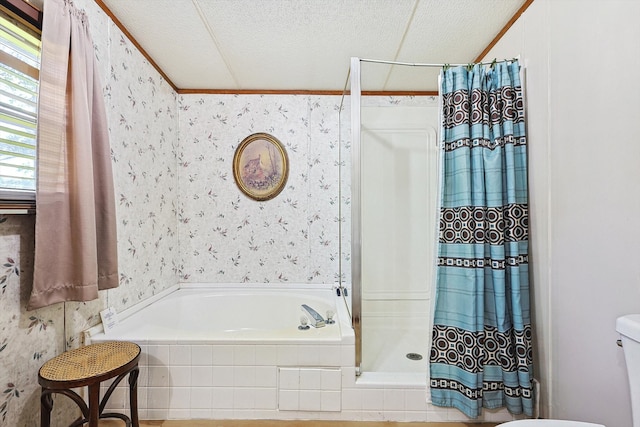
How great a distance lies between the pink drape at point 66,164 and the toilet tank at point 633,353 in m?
2.03

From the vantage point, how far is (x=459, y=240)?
156 centimetres

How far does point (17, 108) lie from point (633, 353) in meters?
2.37

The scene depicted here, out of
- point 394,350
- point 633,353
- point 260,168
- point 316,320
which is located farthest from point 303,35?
point 394,350

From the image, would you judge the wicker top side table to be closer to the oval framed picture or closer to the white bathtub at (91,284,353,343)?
the white bathtub at (91,284,353,343)

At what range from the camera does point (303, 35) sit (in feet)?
6.17

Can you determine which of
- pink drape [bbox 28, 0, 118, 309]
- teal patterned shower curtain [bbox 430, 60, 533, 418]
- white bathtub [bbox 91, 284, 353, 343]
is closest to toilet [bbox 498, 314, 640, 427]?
teal patterned shower curtain [bbox 430, 60, 533, 418]

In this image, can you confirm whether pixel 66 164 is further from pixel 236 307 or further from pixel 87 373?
pixel 236 307

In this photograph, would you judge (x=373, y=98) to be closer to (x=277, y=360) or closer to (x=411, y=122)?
(x=411, y=122)

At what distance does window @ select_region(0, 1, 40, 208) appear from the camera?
1131 millimetres

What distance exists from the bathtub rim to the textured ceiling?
1.72 m

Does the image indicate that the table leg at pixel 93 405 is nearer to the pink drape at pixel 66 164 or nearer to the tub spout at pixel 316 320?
the pink drape at pixel 66 164

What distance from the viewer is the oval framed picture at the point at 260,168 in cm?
261

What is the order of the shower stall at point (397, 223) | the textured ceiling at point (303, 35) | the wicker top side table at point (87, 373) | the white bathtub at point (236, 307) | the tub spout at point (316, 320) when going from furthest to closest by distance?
1. the shower stall at point (397, 223)
2. the white bathtub at point (236, 307)
3. the tub spout at point (316, 320)
4. the textured ceiling at point (303, 35)
5. the wicker top side table at point (87, 373)

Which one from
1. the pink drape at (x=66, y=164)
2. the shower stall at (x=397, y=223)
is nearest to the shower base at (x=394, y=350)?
the shower stall at (x=397, y=223)
